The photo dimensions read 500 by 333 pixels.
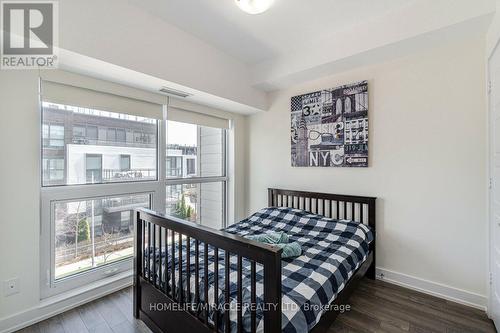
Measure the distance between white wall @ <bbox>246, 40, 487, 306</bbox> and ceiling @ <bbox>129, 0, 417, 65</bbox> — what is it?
0.64m

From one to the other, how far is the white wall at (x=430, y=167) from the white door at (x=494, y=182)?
18 cm

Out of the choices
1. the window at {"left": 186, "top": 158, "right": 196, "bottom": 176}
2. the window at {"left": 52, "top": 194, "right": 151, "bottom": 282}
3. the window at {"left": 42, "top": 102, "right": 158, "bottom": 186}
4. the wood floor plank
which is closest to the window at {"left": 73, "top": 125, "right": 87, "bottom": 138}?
the window at {"left": 42, "top": 102, "right": 158, "bottom": 186}

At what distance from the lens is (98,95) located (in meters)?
2.20

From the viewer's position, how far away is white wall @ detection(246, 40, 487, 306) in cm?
202

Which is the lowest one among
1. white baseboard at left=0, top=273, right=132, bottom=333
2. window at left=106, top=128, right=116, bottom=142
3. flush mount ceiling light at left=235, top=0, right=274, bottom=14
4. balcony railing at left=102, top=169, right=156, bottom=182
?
white baseboard at left=0, top=273, right=132, bottom=333

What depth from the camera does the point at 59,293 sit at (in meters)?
2.03

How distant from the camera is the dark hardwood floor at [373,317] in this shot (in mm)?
1743

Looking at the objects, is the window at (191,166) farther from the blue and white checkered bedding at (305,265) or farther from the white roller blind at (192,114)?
the blue and white checkered bedding at (305,265)

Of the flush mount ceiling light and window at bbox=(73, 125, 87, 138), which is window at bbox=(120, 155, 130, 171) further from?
the flush mount ceiling light

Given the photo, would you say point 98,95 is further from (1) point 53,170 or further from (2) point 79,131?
(1) point 53,170

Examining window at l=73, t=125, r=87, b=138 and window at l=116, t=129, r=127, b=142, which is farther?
window at l=116, t=129, r=127, b=142

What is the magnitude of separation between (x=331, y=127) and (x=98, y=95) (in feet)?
8.30

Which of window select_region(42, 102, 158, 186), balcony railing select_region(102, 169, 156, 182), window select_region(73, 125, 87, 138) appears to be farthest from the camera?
balcony railing select_region(102, 169, 156, 182)

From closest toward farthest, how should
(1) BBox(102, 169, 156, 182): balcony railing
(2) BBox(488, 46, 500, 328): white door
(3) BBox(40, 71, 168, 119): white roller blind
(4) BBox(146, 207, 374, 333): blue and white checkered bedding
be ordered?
(4) BBox(146, 207, 374, 333): blue and white checkered bedding → (2) BBox(488, 46, 500, 328): white door → (3) BBox(40, 71, 168, 119): white roller blind → (1) BBox(102, 169, 156, 182): balcony railing
